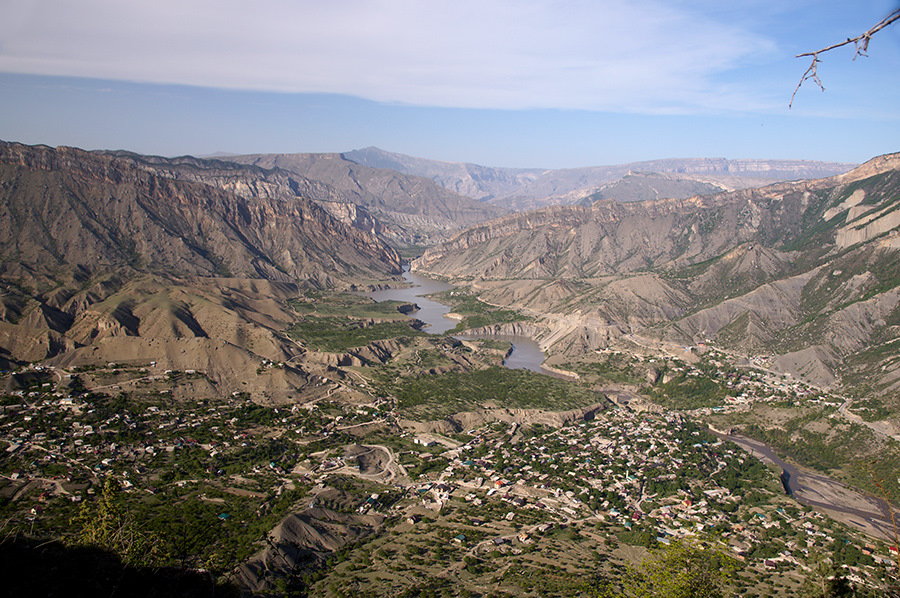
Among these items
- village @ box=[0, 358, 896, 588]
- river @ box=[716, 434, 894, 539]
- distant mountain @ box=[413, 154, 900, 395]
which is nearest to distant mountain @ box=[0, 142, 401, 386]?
village @ box=[0, 358, 896, 588]

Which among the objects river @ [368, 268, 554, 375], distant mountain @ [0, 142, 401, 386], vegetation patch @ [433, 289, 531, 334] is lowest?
river @ [368, 268, 554, 375]

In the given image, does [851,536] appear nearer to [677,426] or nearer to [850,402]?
[677,426]

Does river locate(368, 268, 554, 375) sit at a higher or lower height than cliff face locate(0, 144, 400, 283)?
lower

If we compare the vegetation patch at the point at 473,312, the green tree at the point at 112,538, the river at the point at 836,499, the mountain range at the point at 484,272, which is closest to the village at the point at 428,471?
the river at the point at 836,499

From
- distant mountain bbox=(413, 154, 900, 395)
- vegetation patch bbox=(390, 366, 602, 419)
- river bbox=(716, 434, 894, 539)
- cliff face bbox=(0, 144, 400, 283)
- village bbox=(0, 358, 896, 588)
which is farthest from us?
cliff face bbox=(0, 144, 400, 283)

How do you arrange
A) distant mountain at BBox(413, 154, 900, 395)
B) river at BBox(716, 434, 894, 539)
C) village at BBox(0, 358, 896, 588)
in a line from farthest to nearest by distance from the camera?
distant mountain at BBox(413, 154, 900, 395), river at BBox(716, 434, 894, 539), village at BBox(0, 358, 896, 588)

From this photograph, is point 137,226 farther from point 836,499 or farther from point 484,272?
point 836,499

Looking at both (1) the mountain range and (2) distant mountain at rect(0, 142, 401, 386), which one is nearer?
(2) distant mountain at rect(0, 142, 401, 386)

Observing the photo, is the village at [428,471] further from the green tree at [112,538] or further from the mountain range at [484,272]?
the mountain range at [484,272]

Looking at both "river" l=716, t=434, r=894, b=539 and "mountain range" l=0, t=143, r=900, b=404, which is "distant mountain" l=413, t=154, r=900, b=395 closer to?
"mountain range" l=0, t=143, r=900, b=404
